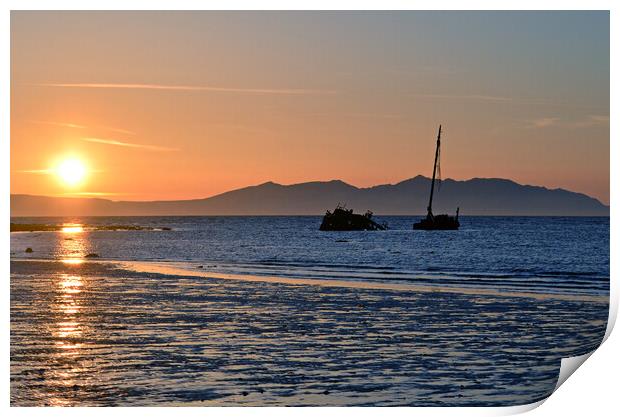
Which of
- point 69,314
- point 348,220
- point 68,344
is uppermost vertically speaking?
point 348,220

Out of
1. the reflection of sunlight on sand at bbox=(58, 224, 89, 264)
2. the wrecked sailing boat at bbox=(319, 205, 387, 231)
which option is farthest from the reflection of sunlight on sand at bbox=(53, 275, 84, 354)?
the wrecked sailing boat at bbox=(319, 205, 387, 231)

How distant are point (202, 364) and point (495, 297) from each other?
8.88 metres

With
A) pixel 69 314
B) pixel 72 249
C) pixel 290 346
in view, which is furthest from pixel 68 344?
pixel 72 249

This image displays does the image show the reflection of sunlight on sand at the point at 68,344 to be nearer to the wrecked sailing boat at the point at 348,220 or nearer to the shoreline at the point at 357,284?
the shoreline at the point at 357,284

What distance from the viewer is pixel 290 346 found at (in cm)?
1163

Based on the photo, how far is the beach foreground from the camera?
9523mm

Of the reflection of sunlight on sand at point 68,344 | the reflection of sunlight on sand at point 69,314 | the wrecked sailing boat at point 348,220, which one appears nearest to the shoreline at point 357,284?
the reflection of sunlight on sand at point 69,314

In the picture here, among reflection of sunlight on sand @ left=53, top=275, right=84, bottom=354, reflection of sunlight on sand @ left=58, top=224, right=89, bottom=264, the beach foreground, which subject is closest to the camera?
Answer: the beach foreground

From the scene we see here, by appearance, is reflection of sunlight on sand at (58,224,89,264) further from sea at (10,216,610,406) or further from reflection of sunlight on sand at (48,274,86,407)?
reflection of sunlight on sand at (48,274,86,407)

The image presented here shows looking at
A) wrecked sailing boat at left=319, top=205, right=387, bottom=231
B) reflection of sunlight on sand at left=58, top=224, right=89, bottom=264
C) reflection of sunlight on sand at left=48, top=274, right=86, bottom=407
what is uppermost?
wrecked sailing boat at left=319, top=205, right=387, bottom=231

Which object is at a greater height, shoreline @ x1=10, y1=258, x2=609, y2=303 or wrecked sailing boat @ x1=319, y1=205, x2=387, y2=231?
wrecked sailing boat @ x1=319, y1=205, x2=387, y2=231

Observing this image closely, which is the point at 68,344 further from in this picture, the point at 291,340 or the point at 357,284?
the point at 357,284

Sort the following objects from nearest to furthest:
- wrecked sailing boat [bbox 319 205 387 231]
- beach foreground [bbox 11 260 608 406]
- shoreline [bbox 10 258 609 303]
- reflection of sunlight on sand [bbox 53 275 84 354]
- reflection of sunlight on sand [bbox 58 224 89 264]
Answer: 1. beach foreground [bbox 11 260 608 406]
2. reflection of sunlight on sand [bbox 53 275 84 354]
3. shoreline [bbox 10 258 609 303]
4. reflection of sunlight on sand [bbox 58 224 89 264]
5. wrecked sailing boat [bbox 319 205 387 231]
